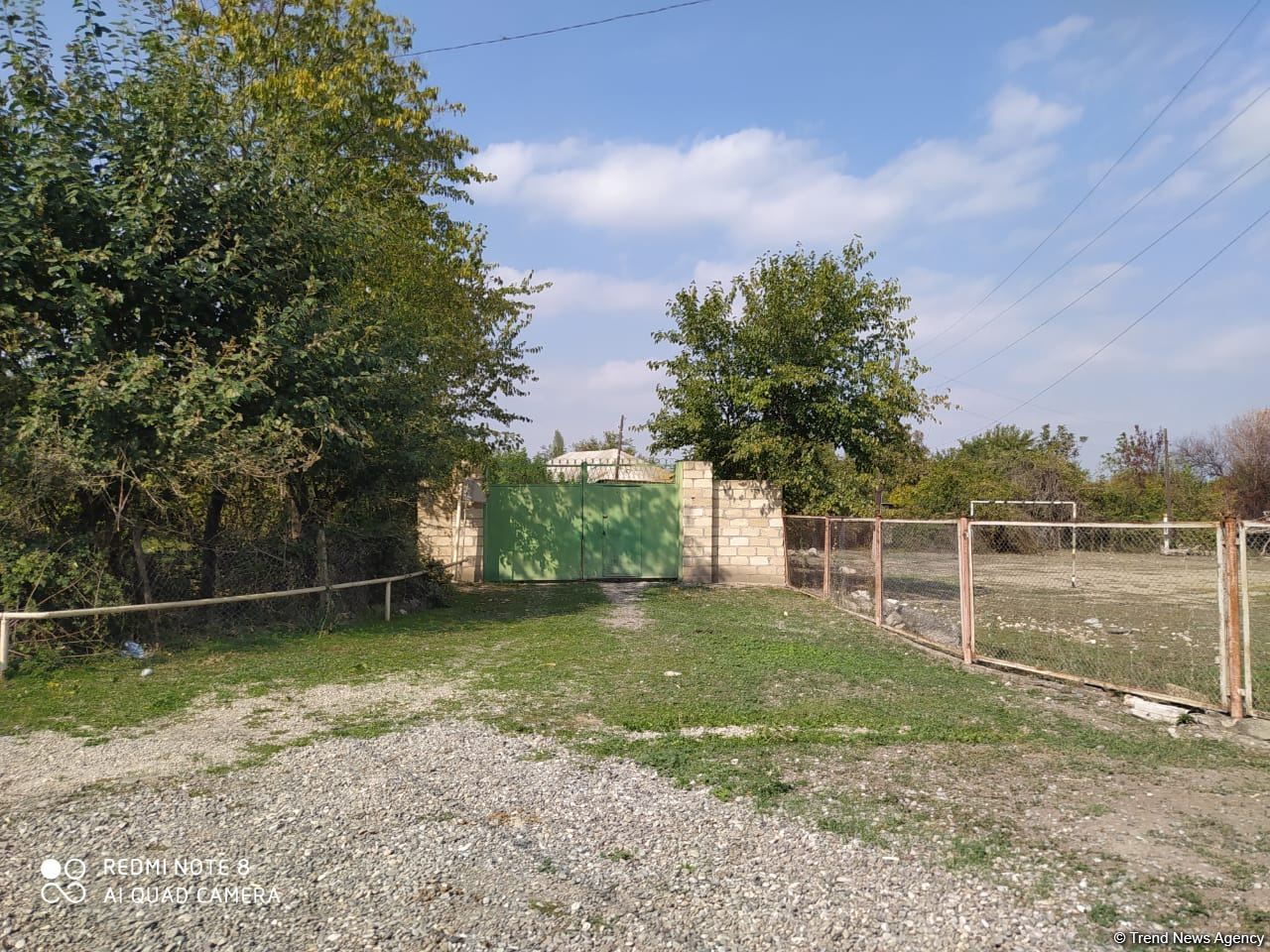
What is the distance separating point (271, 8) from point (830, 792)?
17431 millimetres

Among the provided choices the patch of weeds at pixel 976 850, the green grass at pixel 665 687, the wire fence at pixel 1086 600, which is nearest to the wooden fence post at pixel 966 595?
the wire fence at pixel 1086 600

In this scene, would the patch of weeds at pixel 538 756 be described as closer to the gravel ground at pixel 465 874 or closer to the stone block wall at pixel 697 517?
the gravel ground at pixel 465 874

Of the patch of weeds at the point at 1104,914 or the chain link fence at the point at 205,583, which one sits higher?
the chain link fence at the point at 205,583

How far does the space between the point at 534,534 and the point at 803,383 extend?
20.6ft

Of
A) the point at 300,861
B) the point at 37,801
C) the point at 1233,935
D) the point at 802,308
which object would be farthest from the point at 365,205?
the point at 1233,935

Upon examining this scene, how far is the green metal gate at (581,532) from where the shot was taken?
55.0 feet

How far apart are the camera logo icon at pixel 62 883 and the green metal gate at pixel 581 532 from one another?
529 inches

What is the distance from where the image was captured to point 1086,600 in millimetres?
13047

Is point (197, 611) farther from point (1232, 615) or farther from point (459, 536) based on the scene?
point (1232, 615)

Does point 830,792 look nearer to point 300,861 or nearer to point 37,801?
point 300,861

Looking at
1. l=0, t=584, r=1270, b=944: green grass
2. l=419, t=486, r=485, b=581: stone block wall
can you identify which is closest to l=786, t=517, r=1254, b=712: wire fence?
l=0, t=584, r=1270, b=944: green grass

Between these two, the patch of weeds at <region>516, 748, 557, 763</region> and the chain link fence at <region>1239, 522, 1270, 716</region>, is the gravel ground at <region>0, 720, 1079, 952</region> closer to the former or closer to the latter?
the patch of weeds at <region>516, 748, 557, 763</region>

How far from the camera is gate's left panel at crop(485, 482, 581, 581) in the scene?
1675cm

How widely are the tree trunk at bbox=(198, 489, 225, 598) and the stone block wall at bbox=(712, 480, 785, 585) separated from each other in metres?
9.54
